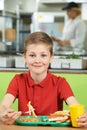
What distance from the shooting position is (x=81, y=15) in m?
3.44

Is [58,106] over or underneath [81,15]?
underneath

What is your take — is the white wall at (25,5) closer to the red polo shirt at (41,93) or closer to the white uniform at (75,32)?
the white uniform at (75,32)

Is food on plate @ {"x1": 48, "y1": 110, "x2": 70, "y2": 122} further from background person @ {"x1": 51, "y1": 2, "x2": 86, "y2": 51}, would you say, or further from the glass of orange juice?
background person @ {"x1": 51, "y1": 2, "x2": 86, "y2": 51}

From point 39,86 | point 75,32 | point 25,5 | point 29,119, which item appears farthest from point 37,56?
point 25,5

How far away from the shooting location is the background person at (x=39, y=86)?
4.96 feet

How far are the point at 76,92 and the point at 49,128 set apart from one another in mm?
1257

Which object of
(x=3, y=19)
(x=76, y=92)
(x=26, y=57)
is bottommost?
(x=76, y=92)

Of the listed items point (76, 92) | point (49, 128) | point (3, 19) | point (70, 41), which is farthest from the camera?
point (70, 41)

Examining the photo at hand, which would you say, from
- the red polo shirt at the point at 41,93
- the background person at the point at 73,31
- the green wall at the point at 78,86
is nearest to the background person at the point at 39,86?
the red polo shirt at the point at 41,93

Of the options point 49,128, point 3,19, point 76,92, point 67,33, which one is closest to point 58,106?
point 49,128

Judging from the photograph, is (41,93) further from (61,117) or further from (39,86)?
(61,117)

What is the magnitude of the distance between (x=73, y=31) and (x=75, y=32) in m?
0.03

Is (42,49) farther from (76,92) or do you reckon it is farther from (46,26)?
(46,26)

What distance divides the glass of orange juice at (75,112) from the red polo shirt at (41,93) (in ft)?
0.97
